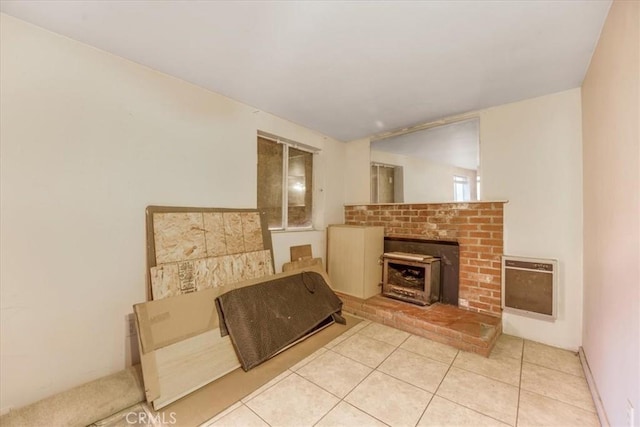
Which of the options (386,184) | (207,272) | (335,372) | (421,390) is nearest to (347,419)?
(335,372)

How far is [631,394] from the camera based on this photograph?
121 cm

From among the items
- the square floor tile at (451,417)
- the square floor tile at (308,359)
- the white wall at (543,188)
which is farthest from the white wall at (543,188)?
the square floor tile at (308,359)

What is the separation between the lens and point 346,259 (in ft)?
11.8

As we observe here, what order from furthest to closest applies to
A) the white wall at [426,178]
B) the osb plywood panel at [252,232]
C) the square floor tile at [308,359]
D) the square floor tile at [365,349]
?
1. the white wall at [426,178]
2. the osb plywood panel at [252,232]
3. the square floor tile at [365,349]
4. the square floor tile at [308,359]

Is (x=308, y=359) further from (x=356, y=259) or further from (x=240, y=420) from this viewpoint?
(x=356, y=259)

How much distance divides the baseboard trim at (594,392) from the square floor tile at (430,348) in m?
0.88

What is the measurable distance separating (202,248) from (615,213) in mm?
3032

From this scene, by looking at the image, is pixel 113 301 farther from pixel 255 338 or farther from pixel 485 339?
pixel 485 339

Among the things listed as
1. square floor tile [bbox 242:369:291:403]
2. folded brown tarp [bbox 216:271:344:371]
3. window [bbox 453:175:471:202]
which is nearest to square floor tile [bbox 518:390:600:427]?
square floor tile [bbox 242:369:291:403]

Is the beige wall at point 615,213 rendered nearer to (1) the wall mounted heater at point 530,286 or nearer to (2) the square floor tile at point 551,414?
(2) the square floor tile at point 551,414

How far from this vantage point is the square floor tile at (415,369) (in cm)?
196

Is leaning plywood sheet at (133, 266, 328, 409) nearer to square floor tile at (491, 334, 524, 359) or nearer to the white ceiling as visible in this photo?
the white ceiling

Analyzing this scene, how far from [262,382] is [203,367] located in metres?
0.47

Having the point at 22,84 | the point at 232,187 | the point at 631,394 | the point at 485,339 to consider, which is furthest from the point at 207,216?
the point at 631,394
